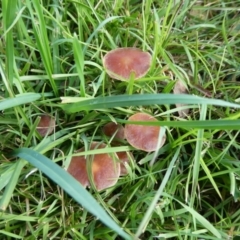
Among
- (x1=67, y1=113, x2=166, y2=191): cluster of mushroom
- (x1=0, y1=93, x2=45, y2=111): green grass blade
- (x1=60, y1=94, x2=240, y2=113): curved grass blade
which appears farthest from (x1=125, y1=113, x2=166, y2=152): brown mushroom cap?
(x1=0, y1=93, x2=45, y2=111): green grass blade

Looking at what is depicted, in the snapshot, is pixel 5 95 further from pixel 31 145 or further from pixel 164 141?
pixel 164 141

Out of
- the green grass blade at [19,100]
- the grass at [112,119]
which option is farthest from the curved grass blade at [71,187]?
the green grass blade at [19,100]

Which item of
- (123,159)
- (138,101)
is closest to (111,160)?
(123,159)

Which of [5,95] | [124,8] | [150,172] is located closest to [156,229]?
[150,172]

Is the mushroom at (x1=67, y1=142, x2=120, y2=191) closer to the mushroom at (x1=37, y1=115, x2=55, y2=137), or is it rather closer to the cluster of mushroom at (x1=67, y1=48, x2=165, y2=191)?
→ the cluster of mushroom at (x1=67, y1=48, x2=165, y2=191)

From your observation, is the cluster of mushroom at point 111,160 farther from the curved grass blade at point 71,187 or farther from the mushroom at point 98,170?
the curved grass blade at point 71,187

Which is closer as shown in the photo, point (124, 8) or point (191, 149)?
point (191, 149)
